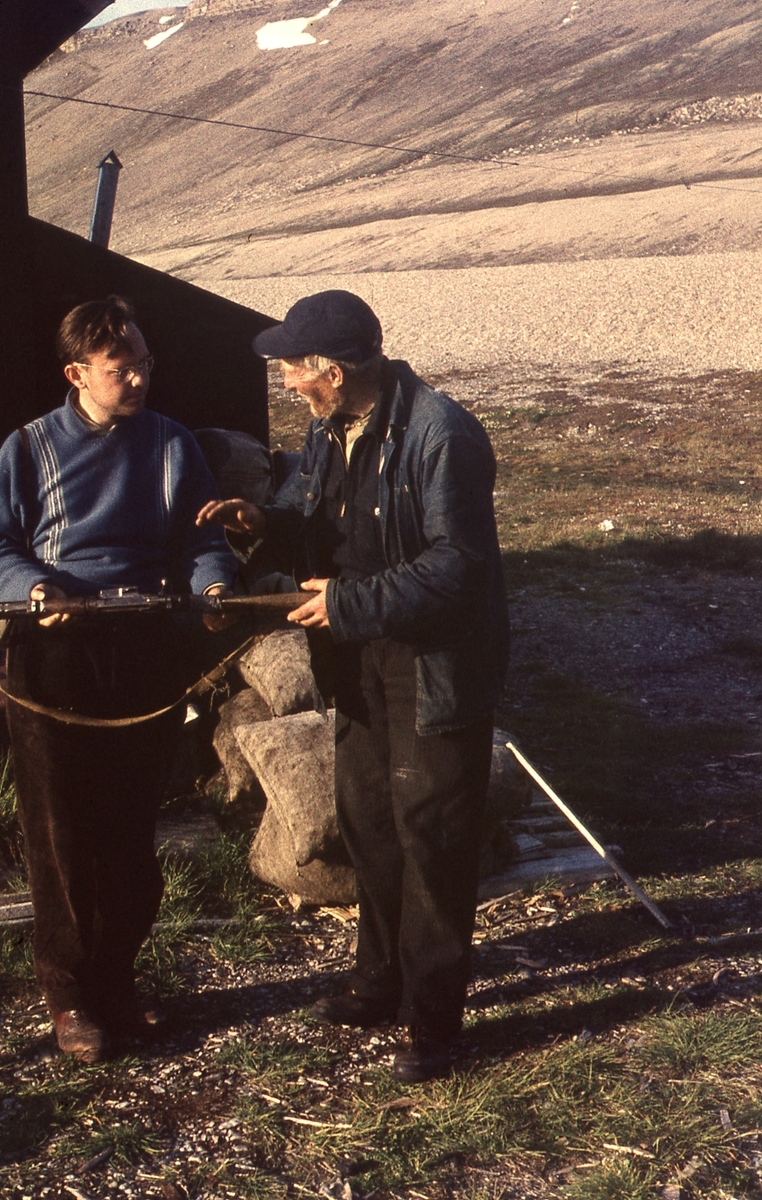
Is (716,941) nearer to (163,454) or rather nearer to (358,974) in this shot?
(358,974)

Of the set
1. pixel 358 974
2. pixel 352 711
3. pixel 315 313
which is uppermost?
pixel 315 313

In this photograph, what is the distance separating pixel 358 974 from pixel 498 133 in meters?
67.0

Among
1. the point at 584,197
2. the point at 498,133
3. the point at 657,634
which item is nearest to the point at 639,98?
the point at 498,133

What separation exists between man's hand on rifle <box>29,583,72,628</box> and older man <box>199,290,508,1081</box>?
416 millimetres

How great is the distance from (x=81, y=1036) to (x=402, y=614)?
153cm

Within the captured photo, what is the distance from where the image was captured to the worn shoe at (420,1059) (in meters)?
3.43

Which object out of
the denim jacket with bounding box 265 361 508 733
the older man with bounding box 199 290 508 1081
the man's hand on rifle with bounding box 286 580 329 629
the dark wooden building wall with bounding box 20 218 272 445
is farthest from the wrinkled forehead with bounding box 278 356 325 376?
the dark wooden building wall with bounding box 20 218 272 445

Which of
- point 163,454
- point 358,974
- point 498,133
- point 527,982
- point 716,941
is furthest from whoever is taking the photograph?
point 498,133

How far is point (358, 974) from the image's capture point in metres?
3.76

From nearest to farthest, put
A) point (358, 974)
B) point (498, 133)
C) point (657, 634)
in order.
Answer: point (358, 974), point (657, 634), point (498, 133)

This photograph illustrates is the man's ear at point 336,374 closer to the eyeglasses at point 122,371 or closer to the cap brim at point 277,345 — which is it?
the cap brim at point 277,345

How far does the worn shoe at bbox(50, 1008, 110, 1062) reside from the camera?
3535mm

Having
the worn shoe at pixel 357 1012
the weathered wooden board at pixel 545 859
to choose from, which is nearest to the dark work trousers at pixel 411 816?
the worn shoe at pixel 357 1012

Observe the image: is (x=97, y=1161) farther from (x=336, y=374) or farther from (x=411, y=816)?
(x=336, y=374)
